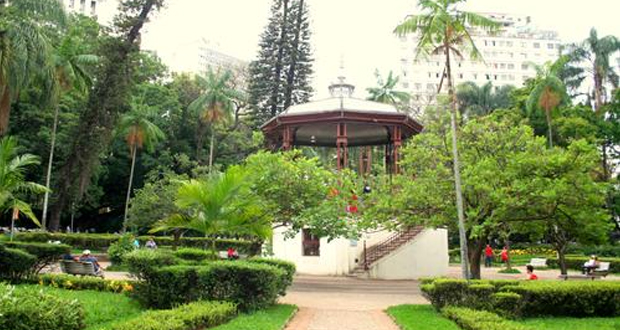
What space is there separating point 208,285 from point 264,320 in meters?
1.58

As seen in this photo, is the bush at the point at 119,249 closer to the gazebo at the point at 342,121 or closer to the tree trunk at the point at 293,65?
the gazebo at the point at 342,121

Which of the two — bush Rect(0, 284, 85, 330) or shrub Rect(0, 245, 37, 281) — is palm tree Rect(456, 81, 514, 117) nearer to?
shrub Rect(0, 245, 37, 281)

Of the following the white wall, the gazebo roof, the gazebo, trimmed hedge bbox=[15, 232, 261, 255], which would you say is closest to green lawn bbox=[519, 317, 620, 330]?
the white wall

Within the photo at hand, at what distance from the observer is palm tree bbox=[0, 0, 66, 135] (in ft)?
57.7

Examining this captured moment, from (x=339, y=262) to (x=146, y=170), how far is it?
27.3 m

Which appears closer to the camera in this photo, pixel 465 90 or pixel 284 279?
pixel 284 279

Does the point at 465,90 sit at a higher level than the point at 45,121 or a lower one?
higher

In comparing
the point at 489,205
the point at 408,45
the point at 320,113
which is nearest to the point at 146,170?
the point at 320,113

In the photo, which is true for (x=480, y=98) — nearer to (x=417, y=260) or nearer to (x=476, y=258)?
(x=417, y=260)

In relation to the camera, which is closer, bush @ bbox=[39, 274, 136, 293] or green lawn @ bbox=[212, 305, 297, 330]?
green lawn @ bbox=[212, 305, 297, 330]

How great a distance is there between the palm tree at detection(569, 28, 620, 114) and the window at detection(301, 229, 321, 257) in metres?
33.2

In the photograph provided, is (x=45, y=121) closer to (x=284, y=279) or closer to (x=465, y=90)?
(x=284, y=279)

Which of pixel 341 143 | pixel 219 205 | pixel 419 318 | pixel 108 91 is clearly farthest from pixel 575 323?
pixel 108 91

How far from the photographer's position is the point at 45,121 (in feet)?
126
